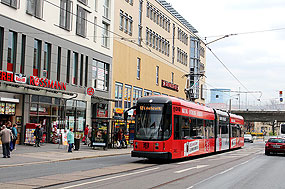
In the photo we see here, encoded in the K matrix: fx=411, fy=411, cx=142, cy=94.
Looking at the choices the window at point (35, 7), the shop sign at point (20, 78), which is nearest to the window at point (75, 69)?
the window at point (35, 7)

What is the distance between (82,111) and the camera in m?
37.5

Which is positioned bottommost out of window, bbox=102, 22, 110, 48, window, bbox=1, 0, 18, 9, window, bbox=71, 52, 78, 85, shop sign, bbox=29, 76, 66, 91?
shop sign, bbox=29, 76, 66, 91

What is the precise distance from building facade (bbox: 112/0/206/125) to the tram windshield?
69.6 ft

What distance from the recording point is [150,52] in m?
53.1

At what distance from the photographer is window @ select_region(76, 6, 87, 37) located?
3672 cm

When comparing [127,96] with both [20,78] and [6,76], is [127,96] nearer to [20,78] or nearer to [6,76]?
[20,78]

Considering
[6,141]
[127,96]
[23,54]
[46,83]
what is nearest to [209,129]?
[46,83]

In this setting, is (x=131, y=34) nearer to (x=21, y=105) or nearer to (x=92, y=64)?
(x=92, y=64)

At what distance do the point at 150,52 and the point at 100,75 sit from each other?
45.2 feet

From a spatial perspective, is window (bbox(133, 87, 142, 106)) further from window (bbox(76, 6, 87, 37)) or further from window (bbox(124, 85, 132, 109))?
window (bbox(76, 6, 87, 37))

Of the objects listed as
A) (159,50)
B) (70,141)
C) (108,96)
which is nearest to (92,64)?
(108,96)

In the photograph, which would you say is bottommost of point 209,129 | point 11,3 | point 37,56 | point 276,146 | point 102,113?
point 276,146

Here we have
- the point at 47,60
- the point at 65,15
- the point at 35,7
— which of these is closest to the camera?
the point at 35,7

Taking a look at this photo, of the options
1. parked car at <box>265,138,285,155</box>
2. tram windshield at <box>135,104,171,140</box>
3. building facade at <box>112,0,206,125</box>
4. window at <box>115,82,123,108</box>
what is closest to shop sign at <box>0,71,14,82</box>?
tram windshield at <box>135,104,171,140</box>
